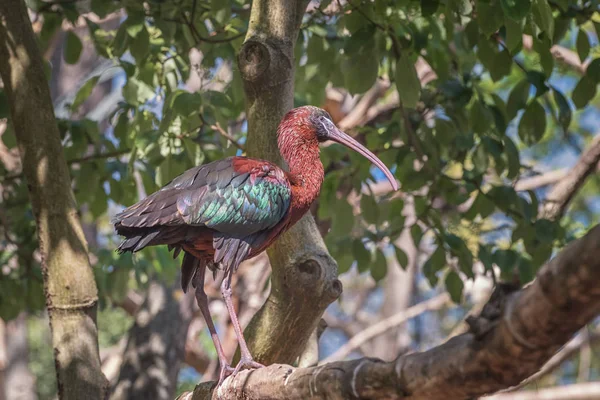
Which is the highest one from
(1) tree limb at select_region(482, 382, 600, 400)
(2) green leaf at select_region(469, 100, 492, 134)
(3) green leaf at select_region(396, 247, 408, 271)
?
(2) green leaf at select_region(469, 100, 492, 134)

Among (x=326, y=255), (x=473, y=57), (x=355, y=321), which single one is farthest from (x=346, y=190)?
(x=355, y=321)

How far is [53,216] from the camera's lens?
4.93m

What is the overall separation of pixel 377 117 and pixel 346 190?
5.26 feet

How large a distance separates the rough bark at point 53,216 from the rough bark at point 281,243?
0.89 metres

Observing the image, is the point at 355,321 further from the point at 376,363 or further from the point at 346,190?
the point at 376,363

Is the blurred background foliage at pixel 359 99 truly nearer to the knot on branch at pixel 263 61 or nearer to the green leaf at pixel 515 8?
the green leaf at pixel 515 8

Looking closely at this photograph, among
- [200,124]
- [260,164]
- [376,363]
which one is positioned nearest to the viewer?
[376,363]

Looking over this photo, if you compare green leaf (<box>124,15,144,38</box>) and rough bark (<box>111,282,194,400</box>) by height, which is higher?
green leaf (<box>124,15,144,38</box>)

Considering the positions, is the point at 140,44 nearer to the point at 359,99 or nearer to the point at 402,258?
the point at 359,99

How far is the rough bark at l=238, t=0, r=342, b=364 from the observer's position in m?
4.46

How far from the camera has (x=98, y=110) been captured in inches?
468

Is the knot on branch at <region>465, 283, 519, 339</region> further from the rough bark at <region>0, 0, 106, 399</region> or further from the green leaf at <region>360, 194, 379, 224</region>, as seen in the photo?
the green leaf at <region>360, 194, 379, 224</region>

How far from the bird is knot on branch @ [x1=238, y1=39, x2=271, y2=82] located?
0.47 m

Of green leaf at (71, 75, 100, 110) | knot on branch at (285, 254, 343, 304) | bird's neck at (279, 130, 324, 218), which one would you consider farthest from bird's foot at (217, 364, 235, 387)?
green leaf at (71, 75, 100, 110)
